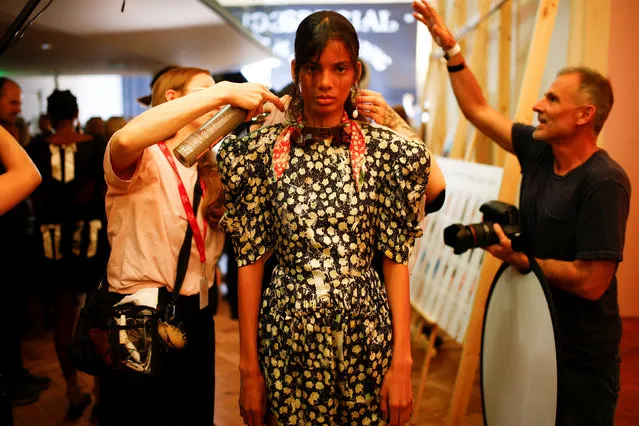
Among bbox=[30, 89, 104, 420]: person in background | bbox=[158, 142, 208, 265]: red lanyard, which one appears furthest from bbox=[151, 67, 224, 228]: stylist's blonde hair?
bbox=[30, 89, 104, 420]: person in background

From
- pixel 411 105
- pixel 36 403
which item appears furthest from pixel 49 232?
pixel 411 105

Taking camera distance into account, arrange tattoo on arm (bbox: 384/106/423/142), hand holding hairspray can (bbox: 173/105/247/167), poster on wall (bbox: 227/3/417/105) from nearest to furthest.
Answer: hand holding hairspray can (bbox: 173/105/247/167) < tattoo on arm (bbox: 384/106/423/142) < poster on wall (bbox: 227/3/417/105)

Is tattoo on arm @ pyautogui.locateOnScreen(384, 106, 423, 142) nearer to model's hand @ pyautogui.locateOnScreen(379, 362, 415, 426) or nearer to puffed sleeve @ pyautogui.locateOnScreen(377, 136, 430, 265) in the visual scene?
puffed sleeve @ pyautogui.locateOnScreen(377, 136, 430, 265)

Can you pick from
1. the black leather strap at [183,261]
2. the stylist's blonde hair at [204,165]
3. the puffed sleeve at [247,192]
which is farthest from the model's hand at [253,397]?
the stylist's blonde hair at [204,165]

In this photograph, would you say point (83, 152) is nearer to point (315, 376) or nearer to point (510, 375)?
point (315, 376)

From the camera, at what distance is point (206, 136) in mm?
1262

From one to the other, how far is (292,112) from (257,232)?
32 centimetres

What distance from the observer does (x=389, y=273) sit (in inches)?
54.7

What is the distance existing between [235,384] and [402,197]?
2479 millimetres

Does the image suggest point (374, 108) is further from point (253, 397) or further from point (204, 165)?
point (253, 397)

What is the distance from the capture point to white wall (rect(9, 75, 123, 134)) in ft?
14.9

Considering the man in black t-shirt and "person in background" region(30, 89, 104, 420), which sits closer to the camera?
the man in black t-shirt

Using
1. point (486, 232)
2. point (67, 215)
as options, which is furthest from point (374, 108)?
point (67, 215)

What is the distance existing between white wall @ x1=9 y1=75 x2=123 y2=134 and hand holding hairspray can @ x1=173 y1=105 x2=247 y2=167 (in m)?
3.22
